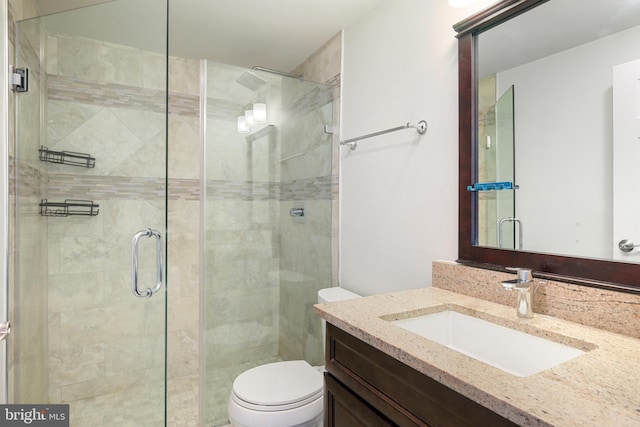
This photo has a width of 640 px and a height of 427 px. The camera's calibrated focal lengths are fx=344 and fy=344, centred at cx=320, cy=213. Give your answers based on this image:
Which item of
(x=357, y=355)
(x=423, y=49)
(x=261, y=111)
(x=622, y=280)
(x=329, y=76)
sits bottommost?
(x=357, y=355)

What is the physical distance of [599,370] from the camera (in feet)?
2.36

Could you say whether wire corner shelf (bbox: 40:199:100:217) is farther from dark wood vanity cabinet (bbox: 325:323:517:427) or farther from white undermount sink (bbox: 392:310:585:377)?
white undermount sink (bbox: 392:310:585:377)

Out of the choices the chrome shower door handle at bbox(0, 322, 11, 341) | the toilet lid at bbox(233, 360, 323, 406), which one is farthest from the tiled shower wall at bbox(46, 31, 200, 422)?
the toilet lid at bbox(233, 360, 323, 406)

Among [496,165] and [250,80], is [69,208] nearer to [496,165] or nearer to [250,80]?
[250,80]

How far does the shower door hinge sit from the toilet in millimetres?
1575

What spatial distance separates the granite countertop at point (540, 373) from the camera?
57 centimetres

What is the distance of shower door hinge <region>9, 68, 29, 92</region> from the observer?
4.64 feet

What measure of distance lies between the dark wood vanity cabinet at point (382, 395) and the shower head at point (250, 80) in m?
1.50

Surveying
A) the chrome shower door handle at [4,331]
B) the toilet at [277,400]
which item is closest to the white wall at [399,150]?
the toilet at [277,400]

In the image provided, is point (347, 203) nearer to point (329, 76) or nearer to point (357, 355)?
point (329, 76)

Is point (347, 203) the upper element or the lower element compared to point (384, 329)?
upper

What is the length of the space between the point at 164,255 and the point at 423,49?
1.50 meters

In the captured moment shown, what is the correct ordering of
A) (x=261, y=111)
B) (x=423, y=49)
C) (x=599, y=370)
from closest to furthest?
(x=599, y=370), (x=423, y=49), (x=261, y=111)

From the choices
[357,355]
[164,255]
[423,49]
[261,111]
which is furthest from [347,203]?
[357,355]
